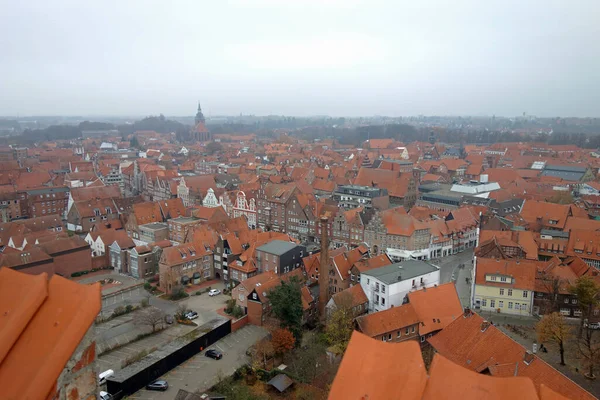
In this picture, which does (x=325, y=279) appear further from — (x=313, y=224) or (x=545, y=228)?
(x=545, y=228)

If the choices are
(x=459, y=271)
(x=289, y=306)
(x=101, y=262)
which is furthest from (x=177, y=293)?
(x=459, y=271)

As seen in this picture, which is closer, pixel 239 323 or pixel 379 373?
pixel 379 373

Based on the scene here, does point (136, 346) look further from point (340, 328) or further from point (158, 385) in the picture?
point (340, 328)

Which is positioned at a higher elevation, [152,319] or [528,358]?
[528,358]

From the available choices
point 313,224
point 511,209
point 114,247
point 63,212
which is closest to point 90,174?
point 63,212

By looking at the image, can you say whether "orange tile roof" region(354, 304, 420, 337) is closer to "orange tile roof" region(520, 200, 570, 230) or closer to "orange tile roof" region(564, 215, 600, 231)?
"orange tile roof" region(564, 215, 600, 231)
